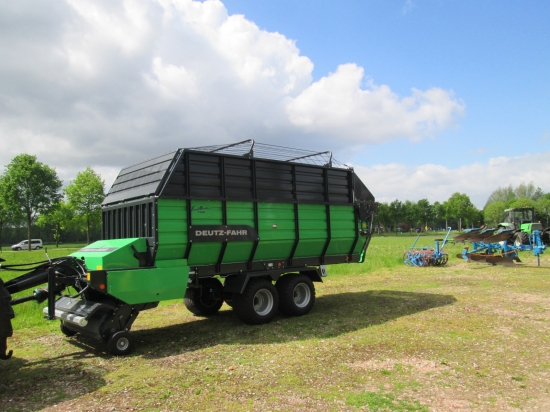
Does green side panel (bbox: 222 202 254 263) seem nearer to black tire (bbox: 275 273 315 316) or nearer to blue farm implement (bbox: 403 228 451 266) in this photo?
black tire (bbox: 275 273 315 316)

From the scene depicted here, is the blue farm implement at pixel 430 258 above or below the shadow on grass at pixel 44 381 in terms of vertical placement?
above

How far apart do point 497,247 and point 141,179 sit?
17.9 metres

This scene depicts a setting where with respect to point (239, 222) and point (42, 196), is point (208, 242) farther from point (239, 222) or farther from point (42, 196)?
point (42, 196)

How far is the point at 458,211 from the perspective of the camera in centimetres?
8050

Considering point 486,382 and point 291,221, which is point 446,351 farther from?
point 291,221

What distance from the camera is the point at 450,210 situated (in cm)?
8138

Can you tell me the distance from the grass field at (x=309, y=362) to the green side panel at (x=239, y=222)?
4.67 ft

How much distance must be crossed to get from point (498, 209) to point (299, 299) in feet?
275

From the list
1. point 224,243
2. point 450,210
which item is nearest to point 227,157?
point 224,243

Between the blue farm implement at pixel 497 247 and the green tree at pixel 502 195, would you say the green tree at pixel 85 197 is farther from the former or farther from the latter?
the green tree at pixel 502 195

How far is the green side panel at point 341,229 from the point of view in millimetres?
10336

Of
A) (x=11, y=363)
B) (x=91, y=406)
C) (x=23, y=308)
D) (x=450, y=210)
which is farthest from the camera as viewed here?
(x=450, y=210)

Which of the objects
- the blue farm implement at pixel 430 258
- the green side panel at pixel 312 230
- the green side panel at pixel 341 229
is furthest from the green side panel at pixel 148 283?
the blue farm implement at pixel 430 258

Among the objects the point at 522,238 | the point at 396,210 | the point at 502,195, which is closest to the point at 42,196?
the point at 522,238
